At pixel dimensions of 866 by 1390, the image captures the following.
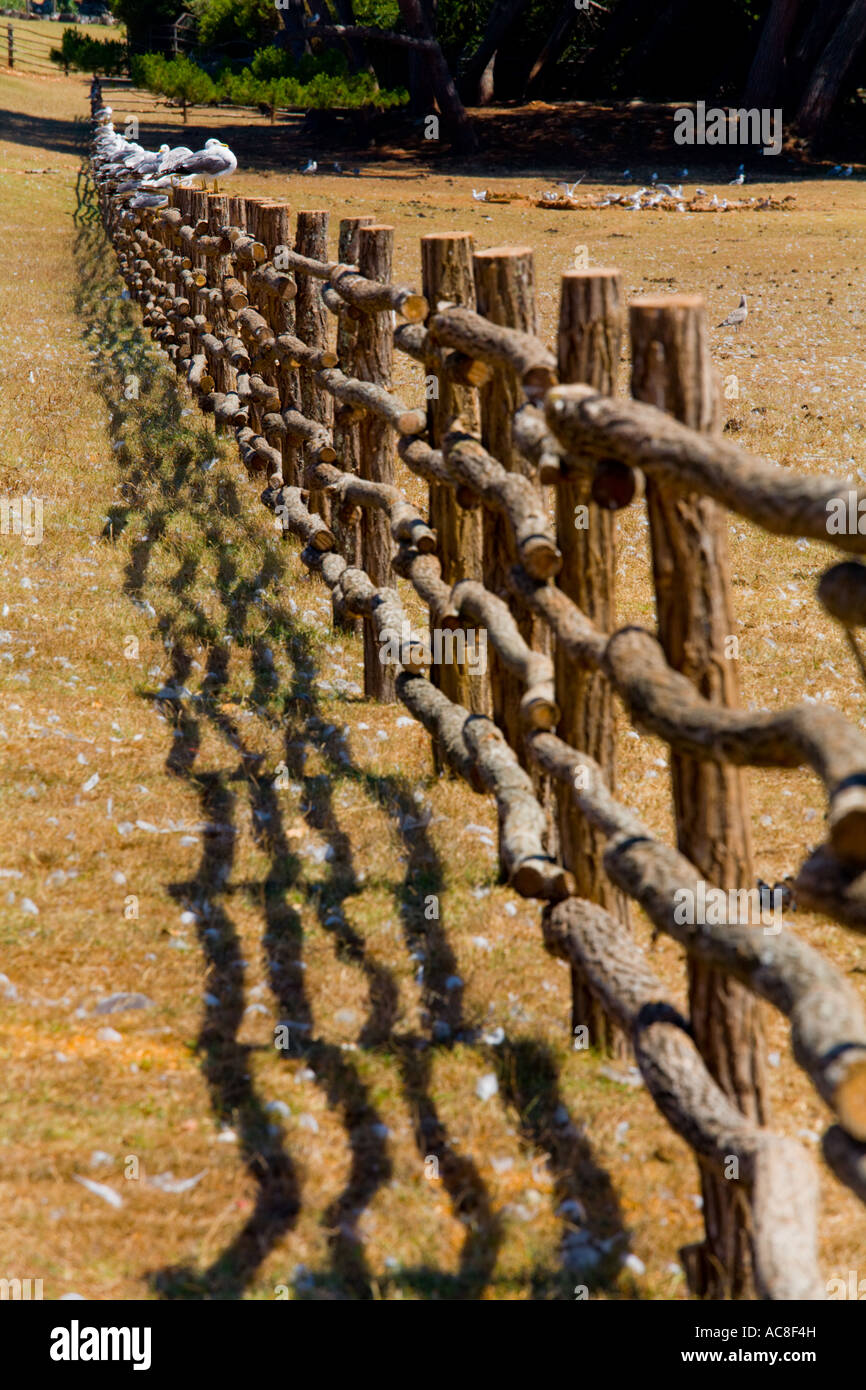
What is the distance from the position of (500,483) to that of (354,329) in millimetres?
3316

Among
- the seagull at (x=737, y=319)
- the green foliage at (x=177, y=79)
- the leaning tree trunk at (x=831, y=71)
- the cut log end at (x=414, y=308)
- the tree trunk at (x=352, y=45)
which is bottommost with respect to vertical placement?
the cut log end at (x=414, y=308)

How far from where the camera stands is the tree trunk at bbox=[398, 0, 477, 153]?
146ft

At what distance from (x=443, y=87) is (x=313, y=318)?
4216cm

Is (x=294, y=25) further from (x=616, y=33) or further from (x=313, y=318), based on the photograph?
(x=313, y=318)

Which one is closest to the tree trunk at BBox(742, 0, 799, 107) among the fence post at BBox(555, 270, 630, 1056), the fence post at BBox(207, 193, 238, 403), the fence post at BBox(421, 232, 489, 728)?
the fence post at BBox(207, 193, 238, 403)

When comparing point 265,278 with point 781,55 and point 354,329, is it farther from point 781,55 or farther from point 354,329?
point 781,55

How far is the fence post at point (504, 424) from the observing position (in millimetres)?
5422

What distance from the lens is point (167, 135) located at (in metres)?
52.1

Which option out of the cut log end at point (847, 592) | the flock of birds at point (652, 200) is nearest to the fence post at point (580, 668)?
the cut log end at point (847, 592)

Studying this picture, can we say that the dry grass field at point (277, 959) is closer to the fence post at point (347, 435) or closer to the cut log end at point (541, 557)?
the fence post at point (347, 435)

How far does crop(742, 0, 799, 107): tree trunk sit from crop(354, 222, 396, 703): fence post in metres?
43.0

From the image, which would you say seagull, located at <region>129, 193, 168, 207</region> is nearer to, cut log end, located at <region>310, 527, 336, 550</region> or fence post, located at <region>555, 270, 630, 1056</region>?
cut log end, located at <region>310, 527, 336, 550</region>

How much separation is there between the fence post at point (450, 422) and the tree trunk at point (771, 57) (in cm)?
4447

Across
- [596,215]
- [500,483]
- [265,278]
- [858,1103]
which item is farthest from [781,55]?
[858,1103]
